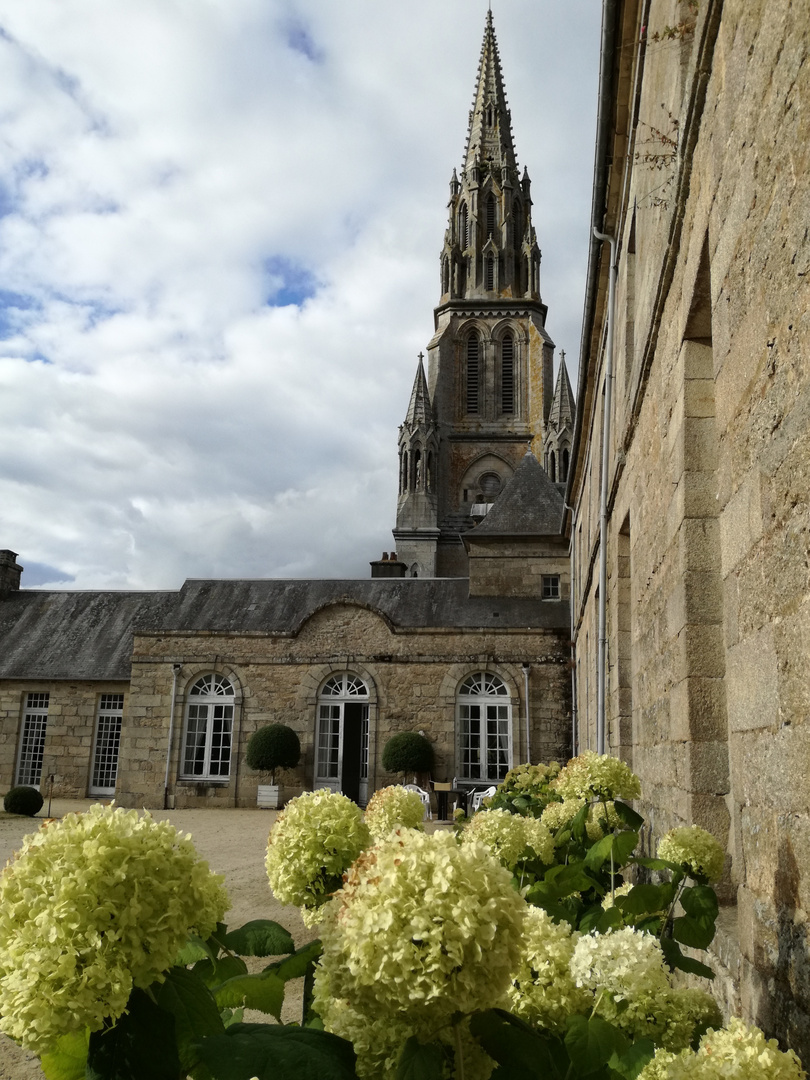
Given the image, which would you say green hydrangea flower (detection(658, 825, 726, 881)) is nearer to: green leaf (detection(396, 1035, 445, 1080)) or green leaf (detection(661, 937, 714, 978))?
green leaf (detection(661, 937, 714, 978))

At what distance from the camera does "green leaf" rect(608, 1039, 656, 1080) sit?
1.40 metres

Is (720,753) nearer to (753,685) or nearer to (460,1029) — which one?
(753,685)

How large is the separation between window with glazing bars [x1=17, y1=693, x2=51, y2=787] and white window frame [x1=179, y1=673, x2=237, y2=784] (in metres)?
4.39

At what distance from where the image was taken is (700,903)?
7.78 ft

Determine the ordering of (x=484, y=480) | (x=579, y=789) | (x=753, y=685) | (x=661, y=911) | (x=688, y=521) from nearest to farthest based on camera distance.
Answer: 1. (x=753, y=685)
2. (x=661, y=911)
3. (x=579, y=789)
4. (x=688, y=521)
5. (x=484, y=480)

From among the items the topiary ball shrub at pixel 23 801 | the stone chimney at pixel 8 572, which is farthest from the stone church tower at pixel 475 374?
the topiary ball shrub at pixel 23 801

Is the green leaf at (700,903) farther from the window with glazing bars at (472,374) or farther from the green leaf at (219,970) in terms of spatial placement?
the window with glazing bars at (472,374)

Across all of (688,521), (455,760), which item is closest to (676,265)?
(688,521)

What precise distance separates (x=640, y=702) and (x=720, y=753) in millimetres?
A: 2085

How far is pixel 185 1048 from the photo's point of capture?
143 cm

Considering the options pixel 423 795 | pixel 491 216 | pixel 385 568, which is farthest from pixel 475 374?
pixel 423 795

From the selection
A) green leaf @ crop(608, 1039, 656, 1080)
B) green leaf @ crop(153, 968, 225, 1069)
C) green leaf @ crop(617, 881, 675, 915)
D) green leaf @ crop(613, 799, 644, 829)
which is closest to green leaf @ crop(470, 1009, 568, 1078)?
green leaf @ crop(608, 1039, 656, 1080)

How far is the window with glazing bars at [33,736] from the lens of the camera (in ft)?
72.9

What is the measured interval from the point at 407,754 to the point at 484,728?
202 cm
